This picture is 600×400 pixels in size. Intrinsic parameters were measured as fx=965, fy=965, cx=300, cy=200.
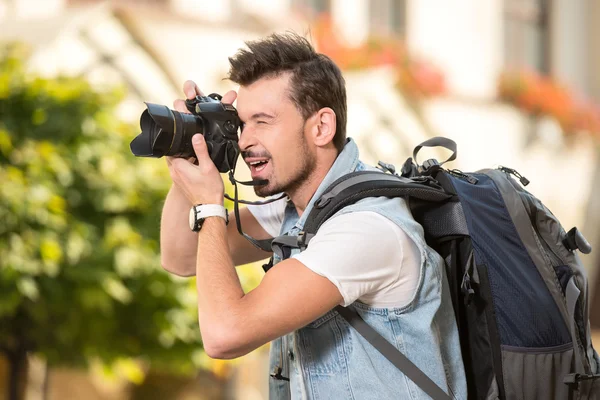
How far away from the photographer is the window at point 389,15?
1062 centimetres

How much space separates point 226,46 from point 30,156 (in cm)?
259

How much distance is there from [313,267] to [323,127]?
20.4 inches

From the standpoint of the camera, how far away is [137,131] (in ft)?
16.9

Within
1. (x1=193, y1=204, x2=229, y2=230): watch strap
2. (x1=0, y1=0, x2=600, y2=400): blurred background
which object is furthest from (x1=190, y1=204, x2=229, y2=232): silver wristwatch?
(x1=0, y1=0, x2=600, y2=400): blurred background

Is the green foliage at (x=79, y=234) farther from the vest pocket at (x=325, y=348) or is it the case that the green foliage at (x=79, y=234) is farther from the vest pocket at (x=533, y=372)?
the vest pocket at (x=533, y=372)

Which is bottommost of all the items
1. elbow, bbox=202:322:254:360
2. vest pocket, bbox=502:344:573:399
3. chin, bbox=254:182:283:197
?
vest pocket, bbox=502:344:573:399

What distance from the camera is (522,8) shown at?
12727 mm

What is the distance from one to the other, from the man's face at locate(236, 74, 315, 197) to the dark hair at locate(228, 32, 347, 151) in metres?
0.02

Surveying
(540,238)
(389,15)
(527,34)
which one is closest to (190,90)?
(540,238)

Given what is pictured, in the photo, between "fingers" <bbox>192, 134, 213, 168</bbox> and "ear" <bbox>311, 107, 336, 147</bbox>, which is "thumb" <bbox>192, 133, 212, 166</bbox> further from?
"ear" <bbox>311, 107, 336, 147</bbox>

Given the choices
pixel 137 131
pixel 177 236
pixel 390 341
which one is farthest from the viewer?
pixel 137 131

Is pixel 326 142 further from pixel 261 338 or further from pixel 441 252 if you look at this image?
pixel 261 338

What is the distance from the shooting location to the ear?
8.50ft

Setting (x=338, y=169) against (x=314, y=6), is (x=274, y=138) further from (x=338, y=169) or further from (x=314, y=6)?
(x=314, y=6)
